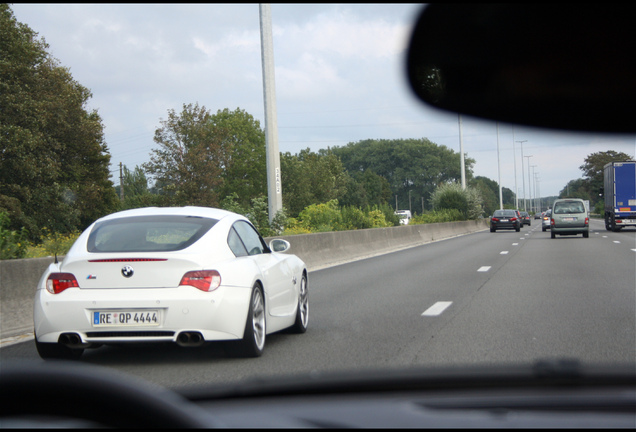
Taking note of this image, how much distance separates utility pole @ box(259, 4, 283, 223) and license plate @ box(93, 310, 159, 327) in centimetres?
1610

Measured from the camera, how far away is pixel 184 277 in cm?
682

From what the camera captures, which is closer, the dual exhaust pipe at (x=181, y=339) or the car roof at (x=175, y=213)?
the dual exhaust pipe at (x=181, y=339)

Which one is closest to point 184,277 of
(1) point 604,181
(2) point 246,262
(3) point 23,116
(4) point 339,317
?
(2) point 246,262

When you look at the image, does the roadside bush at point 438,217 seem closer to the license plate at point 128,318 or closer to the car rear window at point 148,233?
the car rear window at point 148,233

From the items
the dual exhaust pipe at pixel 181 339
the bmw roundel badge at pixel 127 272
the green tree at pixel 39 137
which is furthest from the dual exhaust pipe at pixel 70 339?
the green tree at pixel 39 137

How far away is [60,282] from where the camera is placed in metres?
6.87

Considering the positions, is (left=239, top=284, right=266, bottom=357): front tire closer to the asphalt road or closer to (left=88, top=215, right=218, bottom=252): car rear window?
the asphalt road

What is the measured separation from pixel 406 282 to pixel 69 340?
9.06m

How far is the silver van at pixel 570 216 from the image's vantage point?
35.9 metres

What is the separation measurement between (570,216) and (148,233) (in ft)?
104

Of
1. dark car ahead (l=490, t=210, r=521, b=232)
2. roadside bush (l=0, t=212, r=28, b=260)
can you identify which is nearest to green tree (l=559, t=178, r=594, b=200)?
dark car ahead (l=490, t=210, r=521, b=232)

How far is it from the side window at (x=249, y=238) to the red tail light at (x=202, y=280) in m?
0.99

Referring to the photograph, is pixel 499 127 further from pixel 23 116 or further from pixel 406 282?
pixel 23 116

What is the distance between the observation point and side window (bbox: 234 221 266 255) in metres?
7.98
